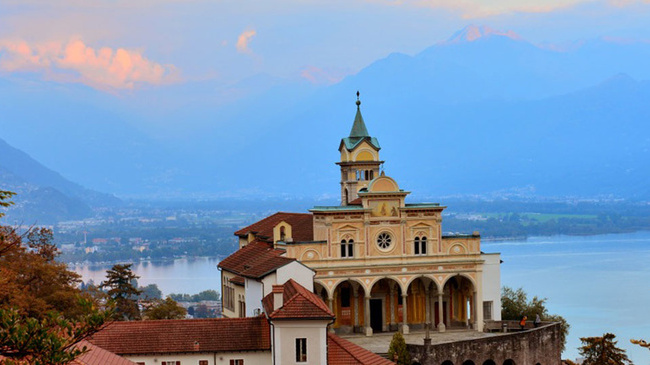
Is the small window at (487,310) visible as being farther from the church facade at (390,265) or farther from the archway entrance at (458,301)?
the archway entrance at (458,301)

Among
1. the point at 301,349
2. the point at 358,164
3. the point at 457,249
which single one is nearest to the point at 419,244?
the point at 457,249

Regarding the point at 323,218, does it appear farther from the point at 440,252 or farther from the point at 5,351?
the point at 5,351

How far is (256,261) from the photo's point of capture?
55.2 m

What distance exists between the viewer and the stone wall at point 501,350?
4747cm

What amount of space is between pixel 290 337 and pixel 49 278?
2049cm

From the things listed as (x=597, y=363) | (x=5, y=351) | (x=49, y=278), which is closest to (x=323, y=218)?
(x=49, y=278)

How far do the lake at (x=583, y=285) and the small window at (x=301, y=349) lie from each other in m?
48.5

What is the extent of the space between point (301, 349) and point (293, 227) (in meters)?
22.3

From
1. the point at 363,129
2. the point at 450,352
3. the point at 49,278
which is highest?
the point at 363,129

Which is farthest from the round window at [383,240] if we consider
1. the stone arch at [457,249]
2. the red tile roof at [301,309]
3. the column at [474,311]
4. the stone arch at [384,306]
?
the red tile roof at [301,309]

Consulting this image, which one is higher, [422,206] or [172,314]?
[422,206]

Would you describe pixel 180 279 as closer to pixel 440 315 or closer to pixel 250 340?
pixel 440 315

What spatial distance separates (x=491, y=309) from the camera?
5581 centimetres

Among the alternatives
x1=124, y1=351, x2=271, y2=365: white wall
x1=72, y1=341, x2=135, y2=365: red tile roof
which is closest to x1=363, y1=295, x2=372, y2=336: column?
x1=124, y1=351, x2=271, y2=365: white wall
